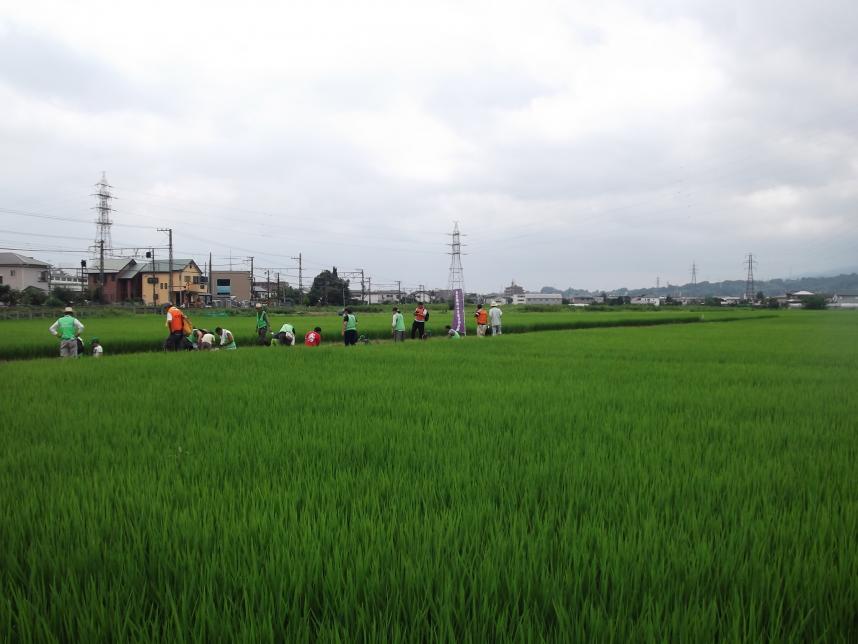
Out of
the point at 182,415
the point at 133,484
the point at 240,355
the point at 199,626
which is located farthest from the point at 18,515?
the point at 240,355

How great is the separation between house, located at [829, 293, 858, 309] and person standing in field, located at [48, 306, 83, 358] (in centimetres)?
8330

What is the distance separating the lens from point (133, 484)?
2945 millimetres

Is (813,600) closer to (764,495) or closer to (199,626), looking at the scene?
(764,495)

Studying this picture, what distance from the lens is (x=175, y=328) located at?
1259 centimetres

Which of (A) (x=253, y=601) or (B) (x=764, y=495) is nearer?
(A) (x=253, y=601)

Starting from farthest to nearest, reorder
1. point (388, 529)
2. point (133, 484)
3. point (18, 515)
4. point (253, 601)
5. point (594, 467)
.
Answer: point (594, 467), point (133, 484), point (18, 515), point (388, 529), point (253, 601)

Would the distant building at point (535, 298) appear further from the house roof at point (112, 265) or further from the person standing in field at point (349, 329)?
the person standing in field at point (349, 329)

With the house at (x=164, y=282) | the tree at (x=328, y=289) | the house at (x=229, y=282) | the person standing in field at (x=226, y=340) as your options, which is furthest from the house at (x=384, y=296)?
the person standing in field at (x=226, y=340)

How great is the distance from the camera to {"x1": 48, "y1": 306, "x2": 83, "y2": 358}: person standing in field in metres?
11.1

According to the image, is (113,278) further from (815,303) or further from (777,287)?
(777,287)

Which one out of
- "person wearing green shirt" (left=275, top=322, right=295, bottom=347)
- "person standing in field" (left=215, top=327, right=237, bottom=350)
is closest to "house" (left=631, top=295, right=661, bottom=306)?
"person wearing green shirt" (left=275, top=322, right=295, bottom=347)

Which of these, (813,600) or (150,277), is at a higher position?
(150,277)

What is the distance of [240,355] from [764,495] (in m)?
10.0

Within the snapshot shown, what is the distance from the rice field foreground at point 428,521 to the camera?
1.69 metres
